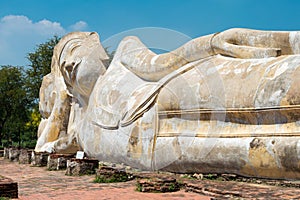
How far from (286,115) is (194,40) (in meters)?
2.92

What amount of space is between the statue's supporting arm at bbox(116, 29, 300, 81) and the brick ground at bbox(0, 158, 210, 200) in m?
2.71

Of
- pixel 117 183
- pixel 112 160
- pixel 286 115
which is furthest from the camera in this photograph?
pixel 112 160

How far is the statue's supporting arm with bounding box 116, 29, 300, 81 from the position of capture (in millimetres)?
8273

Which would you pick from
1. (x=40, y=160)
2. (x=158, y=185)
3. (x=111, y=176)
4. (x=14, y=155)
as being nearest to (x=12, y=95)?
(x=14, y=155)

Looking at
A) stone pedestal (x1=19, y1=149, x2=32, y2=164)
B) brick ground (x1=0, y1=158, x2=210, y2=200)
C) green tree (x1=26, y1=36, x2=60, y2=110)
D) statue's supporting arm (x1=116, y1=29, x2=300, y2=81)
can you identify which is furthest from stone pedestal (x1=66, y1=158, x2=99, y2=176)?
green tree (x1=26, y1=36, x2=60, y2=110)

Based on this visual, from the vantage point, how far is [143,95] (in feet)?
31.0

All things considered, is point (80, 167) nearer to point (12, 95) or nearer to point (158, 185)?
point (158, 185)

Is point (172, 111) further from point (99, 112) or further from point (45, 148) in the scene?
point (45, 148)

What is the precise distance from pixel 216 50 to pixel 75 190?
3850mm

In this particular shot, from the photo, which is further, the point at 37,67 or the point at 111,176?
the point at 37,67

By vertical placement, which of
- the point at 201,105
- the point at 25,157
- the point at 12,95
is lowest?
the point at 25,157

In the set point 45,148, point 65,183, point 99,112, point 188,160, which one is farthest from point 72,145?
point 188,160

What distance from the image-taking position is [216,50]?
28.9 feet

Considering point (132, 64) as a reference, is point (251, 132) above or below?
below
